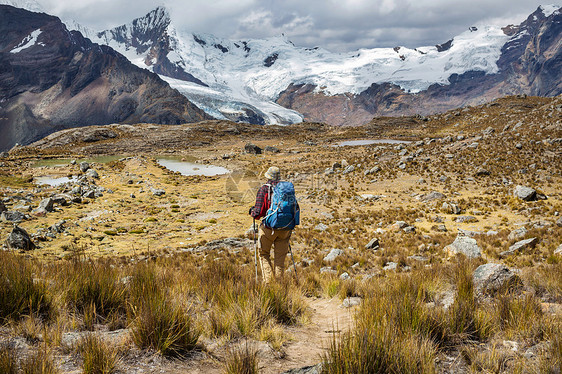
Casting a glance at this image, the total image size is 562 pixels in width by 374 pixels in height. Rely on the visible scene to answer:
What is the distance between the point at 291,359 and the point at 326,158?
44.8 metres

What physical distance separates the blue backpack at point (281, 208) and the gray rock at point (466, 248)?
6.67 m

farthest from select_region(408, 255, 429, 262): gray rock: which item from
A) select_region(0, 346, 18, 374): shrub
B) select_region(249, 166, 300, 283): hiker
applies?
select_region(0, 346, 18, 374): shrub

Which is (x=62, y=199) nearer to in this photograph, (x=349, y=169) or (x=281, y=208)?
(x=281, y=208)

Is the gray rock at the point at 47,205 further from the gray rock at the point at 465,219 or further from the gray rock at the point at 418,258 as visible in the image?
the gray rock at the point at 465,219

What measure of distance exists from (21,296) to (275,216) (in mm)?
4057

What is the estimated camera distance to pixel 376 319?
368cm

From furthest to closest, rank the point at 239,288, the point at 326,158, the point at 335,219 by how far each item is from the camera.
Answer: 1. the point at 326,158
2. the point at 335,219
3. the point at 239,288

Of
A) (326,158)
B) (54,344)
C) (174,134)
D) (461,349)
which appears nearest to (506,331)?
(461,349)

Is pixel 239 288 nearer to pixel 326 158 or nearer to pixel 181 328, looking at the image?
pixel 181 328

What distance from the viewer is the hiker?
6.50 meters

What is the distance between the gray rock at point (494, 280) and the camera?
5617mm

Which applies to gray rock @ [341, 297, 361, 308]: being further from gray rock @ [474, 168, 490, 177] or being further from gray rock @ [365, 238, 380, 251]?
gray rock @ [474, 168, 490, 177]

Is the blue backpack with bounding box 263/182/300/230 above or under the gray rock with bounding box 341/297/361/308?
above

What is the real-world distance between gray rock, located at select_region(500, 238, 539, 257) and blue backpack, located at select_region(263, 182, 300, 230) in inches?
289
